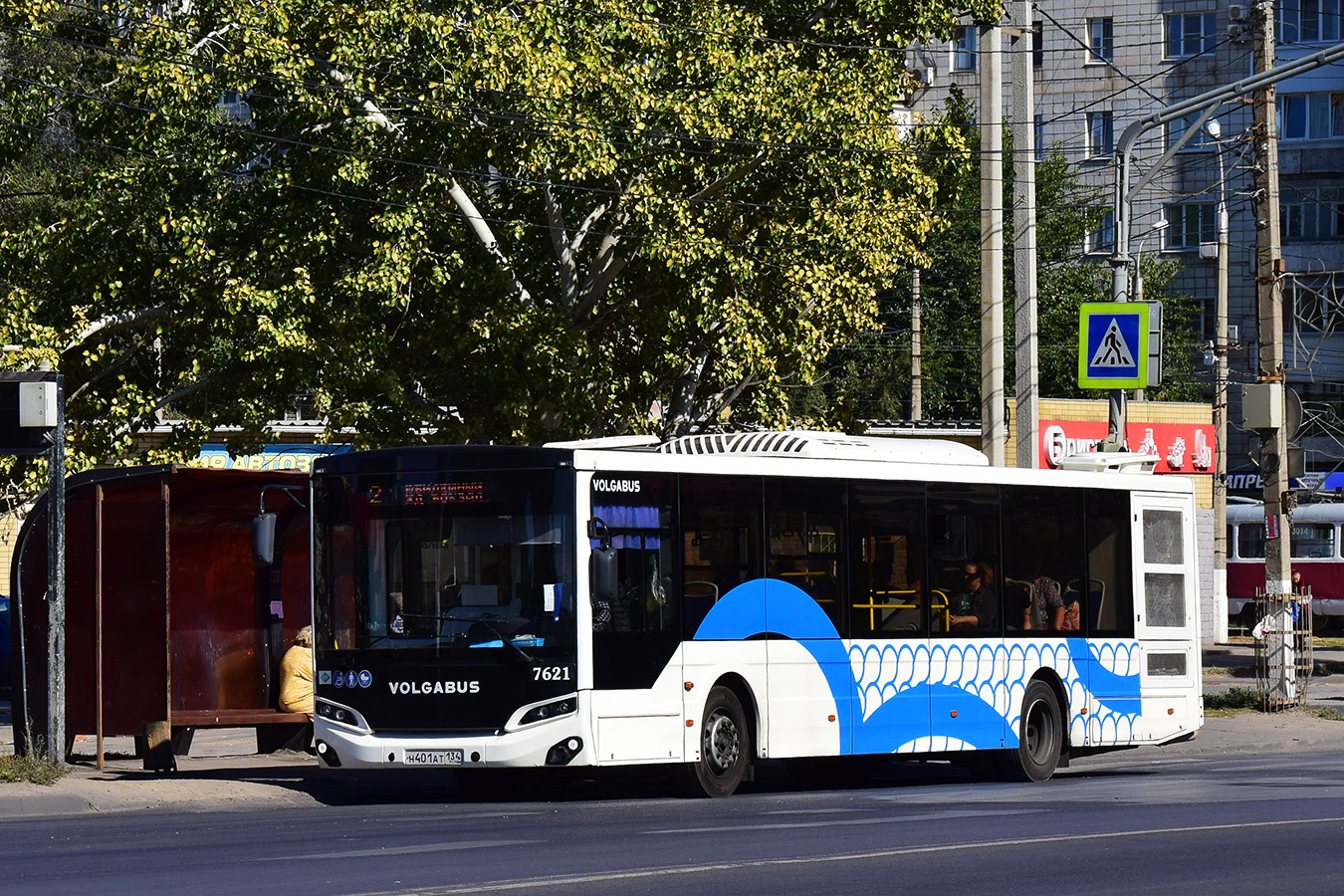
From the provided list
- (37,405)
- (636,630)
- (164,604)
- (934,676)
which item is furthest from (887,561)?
(37,405)

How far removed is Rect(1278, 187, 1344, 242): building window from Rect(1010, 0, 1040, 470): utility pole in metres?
41.5

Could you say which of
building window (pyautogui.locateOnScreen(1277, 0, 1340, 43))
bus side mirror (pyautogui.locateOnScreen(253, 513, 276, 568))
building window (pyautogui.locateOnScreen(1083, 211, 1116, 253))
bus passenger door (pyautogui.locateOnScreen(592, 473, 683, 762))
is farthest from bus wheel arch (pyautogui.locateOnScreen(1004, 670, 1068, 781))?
building window (pyautogui.locateOnScreen(1277, 0, 1340, 43))

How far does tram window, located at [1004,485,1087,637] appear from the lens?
1845cm

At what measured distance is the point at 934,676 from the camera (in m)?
17.5

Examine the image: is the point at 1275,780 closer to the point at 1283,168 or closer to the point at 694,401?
the point at 694,401

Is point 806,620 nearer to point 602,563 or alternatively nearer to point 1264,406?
point 602,563

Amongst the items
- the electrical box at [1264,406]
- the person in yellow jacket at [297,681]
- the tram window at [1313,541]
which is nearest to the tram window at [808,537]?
the person in yellow jacket at [297,681]

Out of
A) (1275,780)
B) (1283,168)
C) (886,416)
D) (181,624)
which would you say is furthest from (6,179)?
(1283,168)

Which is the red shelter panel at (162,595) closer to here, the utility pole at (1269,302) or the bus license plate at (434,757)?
the bus license plate at (434,757)

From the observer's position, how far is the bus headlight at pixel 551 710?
47.8 ft

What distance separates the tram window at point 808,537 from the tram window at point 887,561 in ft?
0.58

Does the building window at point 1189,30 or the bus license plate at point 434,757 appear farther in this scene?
the building window at point 1189,30

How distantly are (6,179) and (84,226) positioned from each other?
320 inches

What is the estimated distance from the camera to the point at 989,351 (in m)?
23.8
